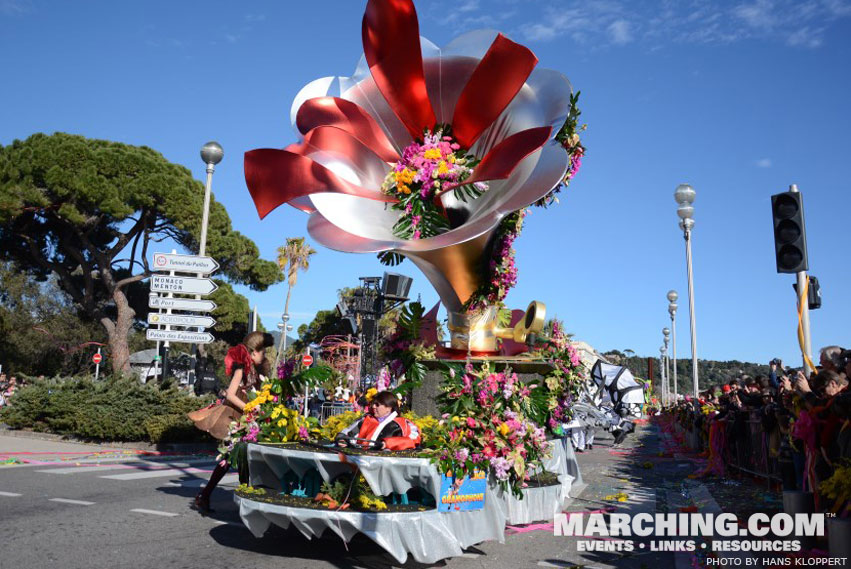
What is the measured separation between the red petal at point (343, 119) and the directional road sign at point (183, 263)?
6655 mm

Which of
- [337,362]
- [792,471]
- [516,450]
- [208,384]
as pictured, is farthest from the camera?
[337,362]

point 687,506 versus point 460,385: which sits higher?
point 460,385

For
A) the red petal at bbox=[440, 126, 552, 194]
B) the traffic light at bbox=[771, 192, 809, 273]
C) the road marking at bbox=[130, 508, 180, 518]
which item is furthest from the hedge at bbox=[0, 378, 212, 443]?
the traffic light at bbox=[771, 192, 809, 273]

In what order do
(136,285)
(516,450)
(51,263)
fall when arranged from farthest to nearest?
(136,285)
(51,263)
(516,450)

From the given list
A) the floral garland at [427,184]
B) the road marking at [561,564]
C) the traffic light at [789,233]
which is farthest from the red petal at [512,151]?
the road marking at [561,564]

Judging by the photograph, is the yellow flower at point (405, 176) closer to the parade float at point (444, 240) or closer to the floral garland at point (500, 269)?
the parade float at point (444, 240)

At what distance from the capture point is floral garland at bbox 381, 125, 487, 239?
7.28 m

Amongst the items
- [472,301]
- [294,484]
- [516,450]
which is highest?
[472,301]

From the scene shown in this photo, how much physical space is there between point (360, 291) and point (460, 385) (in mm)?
14426

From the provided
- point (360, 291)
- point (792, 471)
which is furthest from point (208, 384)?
point (792, 471)

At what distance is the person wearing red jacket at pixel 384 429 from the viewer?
544 centimetres

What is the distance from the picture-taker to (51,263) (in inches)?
1092

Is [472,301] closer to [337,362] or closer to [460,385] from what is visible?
[460,385]

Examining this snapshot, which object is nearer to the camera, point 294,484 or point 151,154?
point 294,484
